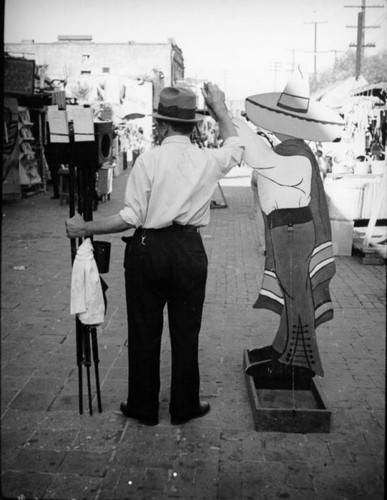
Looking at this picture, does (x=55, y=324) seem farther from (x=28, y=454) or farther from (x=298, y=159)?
(x=298, y=159)

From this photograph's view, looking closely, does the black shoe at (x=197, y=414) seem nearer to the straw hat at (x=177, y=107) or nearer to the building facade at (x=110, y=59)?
the straw hat at (x=177, y=107)

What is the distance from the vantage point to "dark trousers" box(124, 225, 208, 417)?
121 inches

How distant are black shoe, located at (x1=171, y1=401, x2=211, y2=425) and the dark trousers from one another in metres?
0.03

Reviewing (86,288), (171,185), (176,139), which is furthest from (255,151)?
(86,288)

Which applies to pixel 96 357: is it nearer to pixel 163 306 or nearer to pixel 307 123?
pixel 163 306

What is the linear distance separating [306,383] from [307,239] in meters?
1.07

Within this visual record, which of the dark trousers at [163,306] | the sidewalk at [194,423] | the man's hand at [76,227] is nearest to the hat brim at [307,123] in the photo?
the dark trousers at [163,306]

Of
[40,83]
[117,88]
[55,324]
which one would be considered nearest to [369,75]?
[117,88]

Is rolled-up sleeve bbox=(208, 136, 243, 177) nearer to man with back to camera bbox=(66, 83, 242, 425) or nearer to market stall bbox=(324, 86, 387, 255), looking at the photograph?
man with back to camera bbox=(66, 83, 242, 425)

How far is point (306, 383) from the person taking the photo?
3820mm

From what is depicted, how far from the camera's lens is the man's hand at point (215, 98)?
3195 mm

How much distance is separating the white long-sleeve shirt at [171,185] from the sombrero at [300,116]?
543 mm

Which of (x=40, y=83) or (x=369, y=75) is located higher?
(x=369, y=75)

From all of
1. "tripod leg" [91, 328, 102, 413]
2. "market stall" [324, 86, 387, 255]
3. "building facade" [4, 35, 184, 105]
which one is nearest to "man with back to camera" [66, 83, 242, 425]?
"tripod leg" [91, 328, 102, 413]
